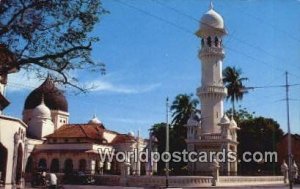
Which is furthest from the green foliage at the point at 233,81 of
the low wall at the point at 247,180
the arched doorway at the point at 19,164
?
the arched doorway at the point at 19,164

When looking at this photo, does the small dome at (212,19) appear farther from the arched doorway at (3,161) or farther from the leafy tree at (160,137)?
the arched doorway at (3,161)

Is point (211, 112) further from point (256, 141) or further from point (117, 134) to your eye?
point (117, 134)

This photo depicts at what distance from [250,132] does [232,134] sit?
13374 millimetres

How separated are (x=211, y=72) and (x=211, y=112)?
529 cm

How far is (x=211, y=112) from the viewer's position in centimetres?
5872

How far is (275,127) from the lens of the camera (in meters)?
76.9

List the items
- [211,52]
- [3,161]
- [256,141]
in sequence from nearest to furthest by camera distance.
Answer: [3,161] < [211,52] < [256,141]

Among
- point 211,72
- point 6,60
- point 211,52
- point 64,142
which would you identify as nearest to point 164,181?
point 211,72

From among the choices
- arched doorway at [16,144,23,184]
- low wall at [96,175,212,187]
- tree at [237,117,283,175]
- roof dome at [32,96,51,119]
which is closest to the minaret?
tree at [237,117,283,175]

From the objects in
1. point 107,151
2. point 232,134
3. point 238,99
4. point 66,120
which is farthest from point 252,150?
point 66,120

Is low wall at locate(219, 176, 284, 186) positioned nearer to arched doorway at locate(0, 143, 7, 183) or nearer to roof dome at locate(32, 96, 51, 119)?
arched doorway at locate(0, 143, 7, 183)

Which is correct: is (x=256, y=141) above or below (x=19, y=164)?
above

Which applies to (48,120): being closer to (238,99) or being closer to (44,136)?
(44,136)

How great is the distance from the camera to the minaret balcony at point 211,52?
196 ft
